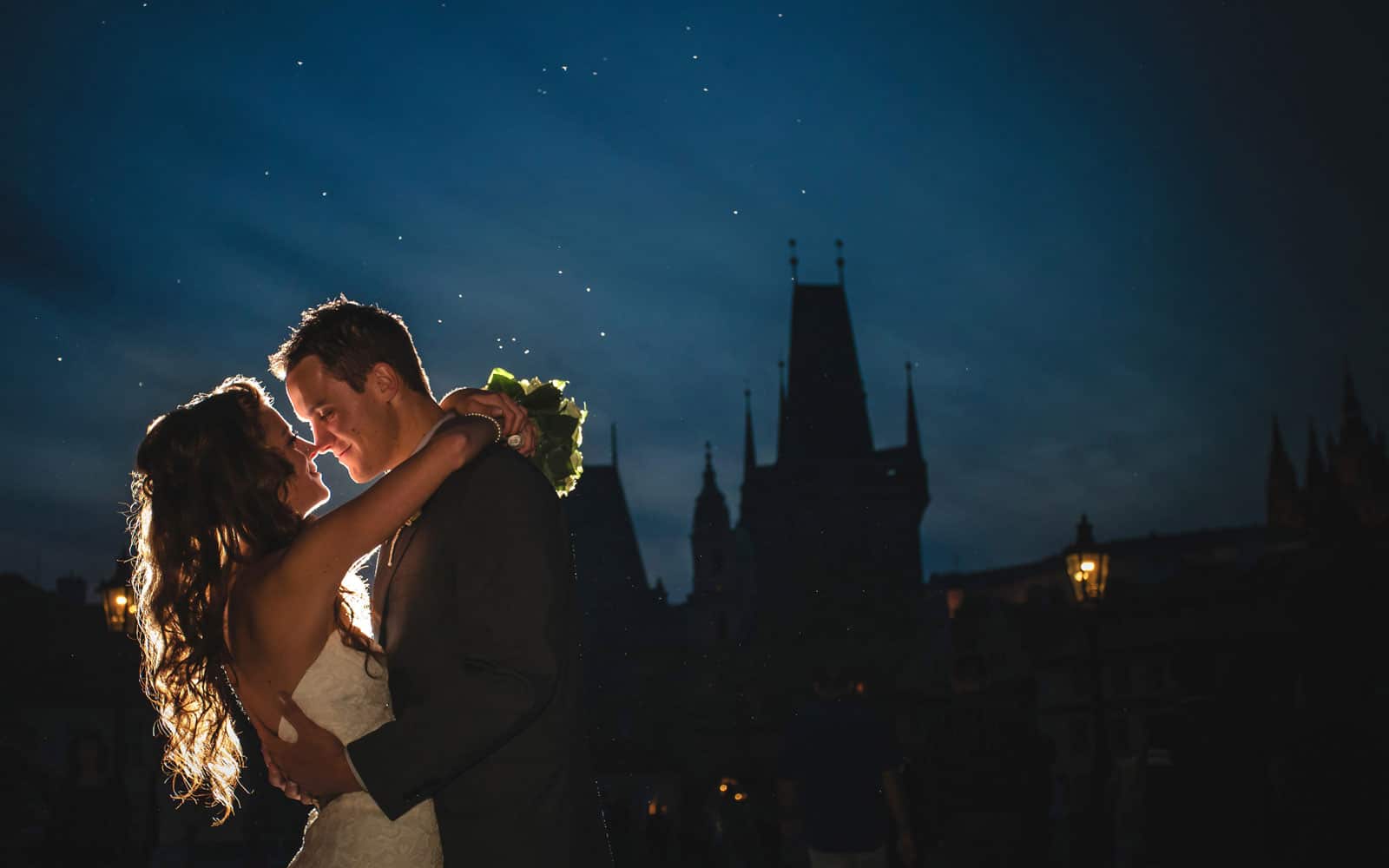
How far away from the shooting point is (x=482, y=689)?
280 cm

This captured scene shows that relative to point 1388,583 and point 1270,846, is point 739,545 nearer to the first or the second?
point 1388,583

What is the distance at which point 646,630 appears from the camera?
110 meters

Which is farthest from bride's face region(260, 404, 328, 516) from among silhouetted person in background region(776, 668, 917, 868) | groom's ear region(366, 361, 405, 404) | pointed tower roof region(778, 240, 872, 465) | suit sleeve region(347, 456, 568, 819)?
pointed tower roof region(778, 240, 872, 465)

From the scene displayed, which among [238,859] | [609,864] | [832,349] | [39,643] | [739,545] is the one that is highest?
[832,349]

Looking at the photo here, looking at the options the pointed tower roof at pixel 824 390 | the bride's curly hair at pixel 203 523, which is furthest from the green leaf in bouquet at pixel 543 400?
the pointed tower roof at pixel 824 390

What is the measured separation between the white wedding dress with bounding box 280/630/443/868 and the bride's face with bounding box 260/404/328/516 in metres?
0.44

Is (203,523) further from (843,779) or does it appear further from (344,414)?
(843,779)

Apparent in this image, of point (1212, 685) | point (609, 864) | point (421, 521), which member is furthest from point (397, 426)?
point (1212, 685)

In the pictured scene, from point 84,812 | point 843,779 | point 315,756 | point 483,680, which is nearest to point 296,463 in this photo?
point 315,756

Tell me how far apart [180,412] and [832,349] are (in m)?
103

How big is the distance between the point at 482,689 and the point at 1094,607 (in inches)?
573

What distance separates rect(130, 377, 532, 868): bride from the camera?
3166 millimetres

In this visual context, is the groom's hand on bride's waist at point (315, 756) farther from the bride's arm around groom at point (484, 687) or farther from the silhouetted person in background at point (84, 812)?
the silhouetted person in background at point (84, 812)

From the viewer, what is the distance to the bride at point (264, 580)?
3166 mm
